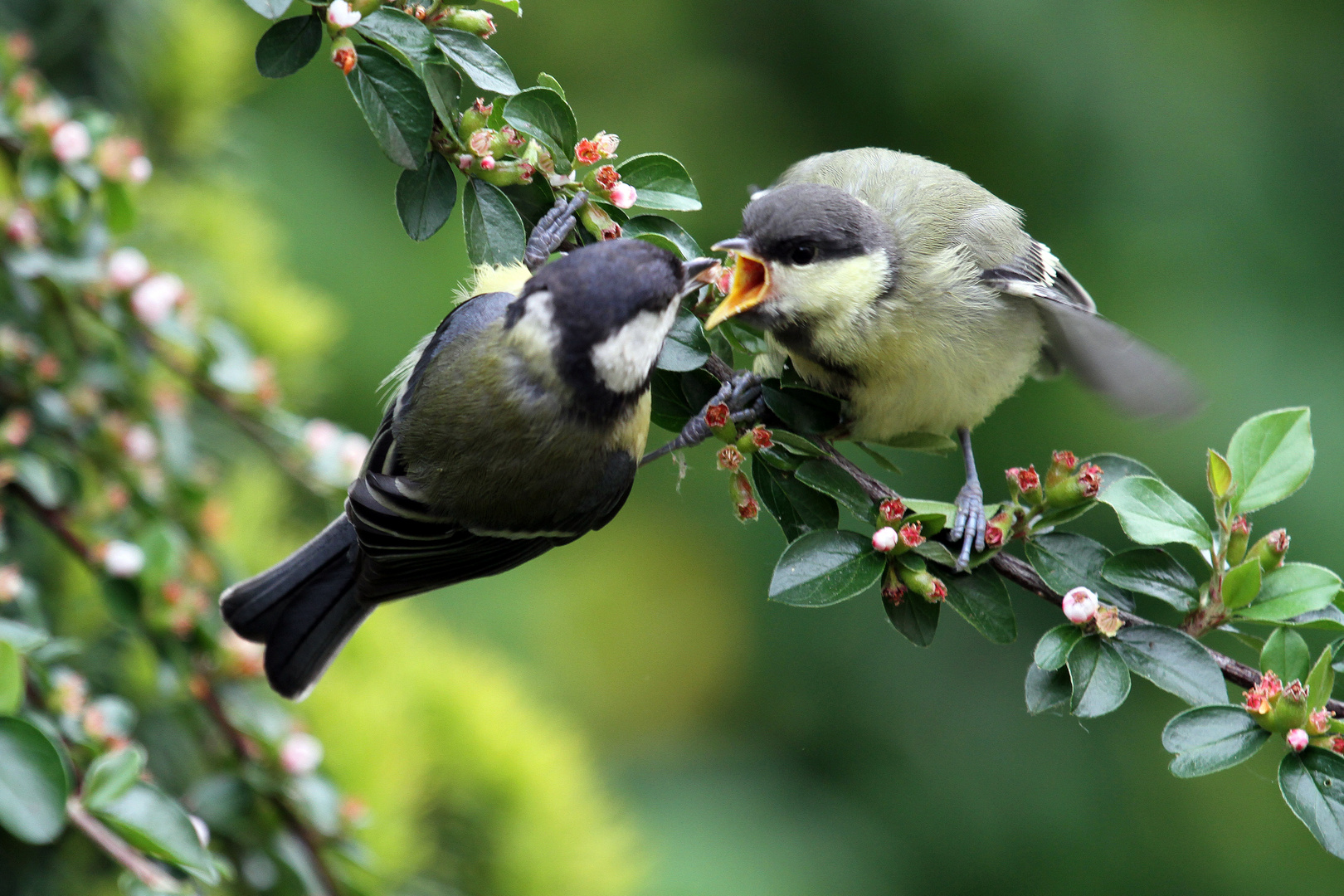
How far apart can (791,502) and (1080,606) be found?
0.26 m

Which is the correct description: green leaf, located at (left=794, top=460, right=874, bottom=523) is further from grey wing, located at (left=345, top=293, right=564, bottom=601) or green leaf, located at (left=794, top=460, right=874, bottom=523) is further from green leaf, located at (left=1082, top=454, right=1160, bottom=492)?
grey wing, located at (left=345, top=293, right=564, bottom=601)

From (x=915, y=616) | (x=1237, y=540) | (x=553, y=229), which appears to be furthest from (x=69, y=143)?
(x=1237, y=540)

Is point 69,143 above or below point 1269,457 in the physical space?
below

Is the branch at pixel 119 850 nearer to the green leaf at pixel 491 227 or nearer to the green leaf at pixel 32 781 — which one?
the green leaf at pixel 32 781

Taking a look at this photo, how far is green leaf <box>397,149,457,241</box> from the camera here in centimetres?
102

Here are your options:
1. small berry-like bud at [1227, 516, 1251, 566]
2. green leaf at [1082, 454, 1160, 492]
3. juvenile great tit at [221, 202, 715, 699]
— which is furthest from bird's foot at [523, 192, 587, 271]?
small berry-like bud at [1227, 516, 1251, 566]

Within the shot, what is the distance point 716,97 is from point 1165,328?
1363 mm

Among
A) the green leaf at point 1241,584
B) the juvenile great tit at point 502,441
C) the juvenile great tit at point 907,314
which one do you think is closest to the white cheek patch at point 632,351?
the juvenile great tit at point 502,441

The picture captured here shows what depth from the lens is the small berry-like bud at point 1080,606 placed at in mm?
936

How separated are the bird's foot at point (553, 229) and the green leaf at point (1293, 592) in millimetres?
681

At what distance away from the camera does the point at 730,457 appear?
107 centimetres

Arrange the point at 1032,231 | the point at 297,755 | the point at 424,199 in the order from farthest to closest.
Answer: the point at 1032,231 < the point at 297,755 < the point at 424,199

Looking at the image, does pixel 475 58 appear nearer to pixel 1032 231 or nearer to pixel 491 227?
pixel 491 227

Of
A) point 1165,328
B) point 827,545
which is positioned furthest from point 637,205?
point 1165,328
